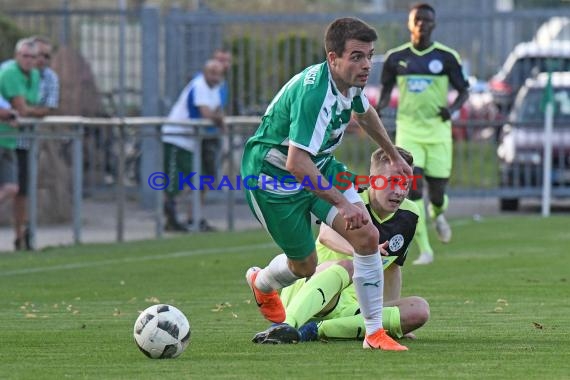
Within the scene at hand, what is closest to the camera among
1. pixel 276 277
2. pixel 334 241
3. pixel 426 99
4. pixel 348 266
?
pixel 276 277

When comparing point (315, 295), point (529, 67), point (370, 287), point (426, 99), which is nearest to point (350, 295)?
point (315, 295)

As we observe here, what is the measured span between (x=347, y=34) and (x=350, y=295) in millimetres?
1783

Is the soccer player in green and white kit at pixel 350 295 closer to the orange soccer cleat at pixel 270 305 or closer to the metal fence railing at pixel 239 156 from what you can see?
the orange soccer cleat at pixel 270 305

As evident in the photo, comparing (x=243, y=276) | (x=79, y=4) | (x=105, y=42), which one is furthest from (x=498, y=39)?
(x=79, y=4)

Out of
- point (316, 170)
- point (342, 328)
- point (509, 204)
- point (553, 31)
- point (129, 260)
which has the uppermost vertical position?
point (553, 31)

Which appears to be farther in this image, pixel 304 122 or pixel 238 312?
pixel 238 312

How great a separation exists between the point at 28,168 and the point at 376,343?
29.4 ft

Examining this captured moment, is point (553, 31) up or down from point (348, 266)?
up

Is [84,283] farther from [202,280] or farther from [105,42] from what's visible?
[105,42]

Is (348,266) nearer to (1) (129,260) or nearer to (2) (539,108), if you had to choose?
(1) (129,260)

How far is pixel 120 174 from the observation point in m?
17.9

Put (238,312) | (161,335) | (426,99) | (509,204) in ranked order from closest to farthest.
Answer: (161,335) < (238,312) < (426,99) < (509,204)

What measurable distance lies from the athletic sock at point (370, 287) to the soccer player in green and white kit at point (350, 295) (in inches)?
13.7

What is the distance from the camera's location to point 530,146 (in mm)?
22609
